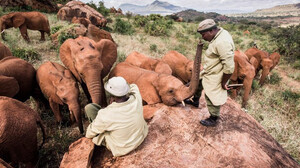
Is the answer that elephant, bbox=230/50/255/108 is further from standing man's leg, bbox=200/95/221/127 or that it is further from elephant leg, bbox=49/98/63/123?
elephant leg, bbox=49/98/63/123

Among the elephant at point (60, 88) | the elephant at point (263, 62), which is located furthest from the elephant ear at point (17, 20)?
the elephant at point (263, 62)

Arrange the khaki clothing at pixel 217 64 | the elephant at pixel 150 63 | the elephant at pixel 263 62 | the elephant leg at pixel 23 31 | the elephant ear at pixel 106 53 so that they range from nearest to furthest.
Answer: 1. the khaki clothing at pixel 217 64
2. the elephant ear at pixel 106 53
3. the elephant at pixel 150 63
4. the elephant at pixel 263 62
5. the elephant leg at pixel 23 31

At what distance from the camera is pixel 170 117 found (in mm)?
3938

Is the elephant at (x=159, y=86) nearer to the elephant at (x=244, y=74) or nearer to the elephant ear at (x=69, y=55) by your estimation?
the elephant ear at (x=69, y=55)

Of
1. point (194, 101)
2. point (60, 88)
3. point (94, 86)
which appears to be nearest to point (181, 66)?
point (194, 101)

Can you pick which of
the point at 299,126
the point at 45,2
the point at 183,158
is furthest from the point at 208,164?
the point at 45,2

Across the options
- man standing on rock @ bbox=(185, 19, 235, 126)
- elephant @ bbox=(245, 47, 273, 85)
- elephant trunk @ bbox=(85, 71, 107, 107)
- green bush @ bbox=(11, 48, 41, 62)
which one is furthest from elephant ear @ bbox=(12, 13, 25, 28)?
elephant @ bbox=(245, 47, 273, 85)

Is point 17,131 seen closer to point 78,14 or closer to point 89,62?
point 89,62

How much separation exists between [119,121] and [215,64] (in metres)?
2.05

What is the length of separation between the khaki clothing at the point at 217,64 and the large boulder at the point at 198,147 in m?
0.68

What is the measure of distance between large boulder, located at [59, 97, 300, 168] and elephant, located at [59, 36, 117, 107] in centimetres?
151

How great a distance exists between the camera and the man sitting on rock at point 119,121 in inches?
102

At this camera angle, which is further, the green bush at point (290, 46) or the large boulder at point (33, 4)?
the large boulder at point (33, 4)

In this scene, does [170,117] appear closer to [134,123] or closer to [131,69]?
[134,123]
